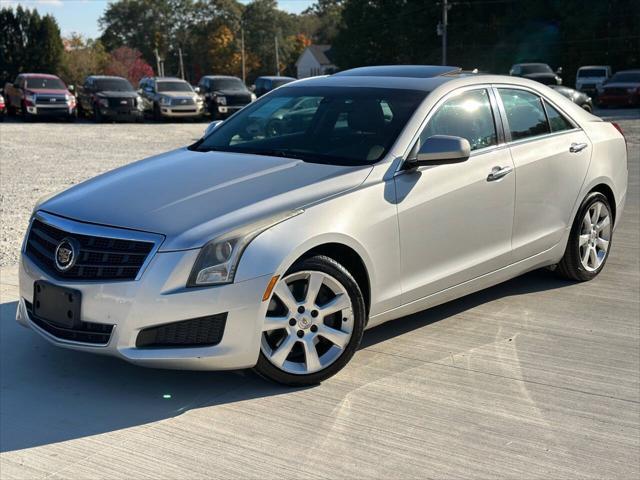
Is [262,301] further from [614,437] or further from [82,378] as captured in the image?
[614,437]

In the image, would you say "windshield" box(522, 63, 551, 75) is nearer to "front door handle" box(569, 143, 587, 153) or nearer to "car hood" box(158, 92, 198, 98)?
"car hood" box(158, 92, 198, 98)

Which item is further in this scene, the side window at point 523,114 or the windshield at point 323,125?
the side window at point 523,114

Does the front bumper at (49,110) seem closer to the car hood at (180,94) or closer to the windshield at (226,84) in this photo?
the car hood at (180,94)

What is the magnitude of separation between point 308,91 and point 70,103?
88.6 feet

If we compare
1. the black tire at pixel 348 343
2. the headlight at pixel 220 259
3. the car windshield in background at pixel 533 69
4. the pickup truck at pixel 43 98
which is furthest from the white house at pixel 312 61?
the headlight at pixel 220 259

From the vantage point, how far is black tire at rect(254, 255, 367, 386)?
4340 mm

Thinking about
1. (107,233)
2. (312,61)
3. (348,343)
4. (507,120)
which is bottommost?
(348,343)

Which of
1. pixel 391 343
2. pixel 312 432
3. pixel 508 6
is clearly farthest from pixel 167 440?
pixel 508 6

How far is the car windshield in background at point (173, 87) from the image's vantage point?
31391mm

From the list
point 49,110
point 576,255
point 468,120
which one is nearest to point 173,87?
point 49,110

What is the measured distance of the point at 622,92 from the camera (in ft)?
118

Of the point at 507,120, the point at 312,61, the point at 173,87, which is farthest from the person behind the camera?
the point at 312,61

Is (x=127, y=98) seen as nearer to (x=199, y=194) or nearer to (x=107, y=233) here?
(x=199, y=194)

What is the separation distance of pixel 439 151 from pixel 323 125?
35.7 inches
